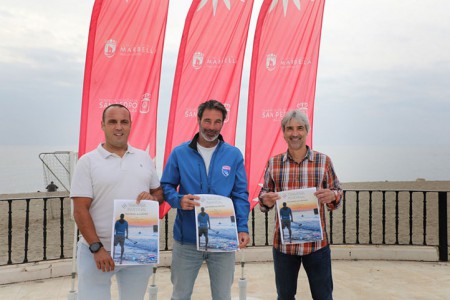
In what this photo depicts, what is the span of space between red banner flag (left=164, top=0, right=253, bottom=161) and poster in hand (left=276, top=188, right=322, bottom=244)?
7.83 ft

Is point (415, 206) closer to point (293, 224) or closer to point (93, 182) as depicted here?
point (293, 224)

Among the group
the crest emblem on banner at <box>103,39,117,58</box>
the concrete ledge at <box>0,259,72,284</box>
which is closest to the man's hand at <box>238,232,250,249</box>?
the crest emblem on banner at <box>103,39,117,58</box>

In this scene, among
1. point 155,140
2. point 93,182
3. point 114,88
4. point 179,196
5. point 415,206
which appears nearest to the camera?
point 93,182

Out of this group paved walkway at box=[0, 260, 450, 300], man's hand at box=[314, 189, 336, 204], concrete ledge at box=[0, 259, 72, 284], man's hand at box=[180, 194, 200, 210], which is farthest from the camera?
concrete ledge at box=[0, 259, 72, 284]

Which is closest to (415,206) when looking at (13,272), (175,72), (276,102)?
(276,102)

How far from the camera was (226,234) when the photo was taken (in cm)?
259

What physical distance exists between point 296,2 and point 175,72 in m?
1.80

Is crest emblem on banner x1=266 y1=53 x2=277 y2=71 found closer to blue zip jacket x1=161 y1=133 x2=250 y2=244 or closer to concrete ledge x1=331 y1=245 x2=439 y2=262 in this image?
blue zip jacket x1=161 y1=133 x2=250 y2=244

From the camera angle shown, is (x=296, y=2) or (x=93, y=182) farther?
(x=296, y=2)

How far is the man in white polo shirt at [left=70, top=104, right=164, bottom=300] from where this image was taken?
2281mm

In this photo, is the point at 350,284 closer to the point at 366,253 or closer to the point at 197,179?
the point at 366,253

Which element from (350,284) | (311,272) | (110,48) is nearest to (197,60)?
(110,48)

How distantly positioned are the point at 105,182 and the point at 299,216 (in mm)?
1347

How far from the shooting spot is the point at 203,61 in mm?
4820
